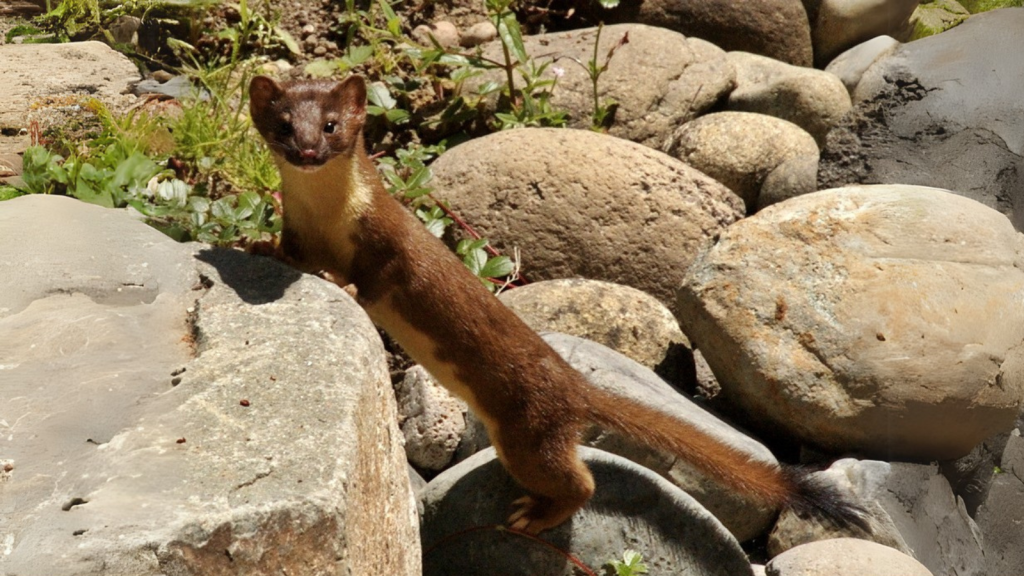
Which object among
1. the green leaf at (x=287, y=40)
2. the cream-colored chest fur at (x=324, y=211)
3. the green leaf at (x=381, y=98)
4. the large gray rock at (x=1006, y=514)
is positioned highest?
the cream-colored chest fur at (x=324, y=211)

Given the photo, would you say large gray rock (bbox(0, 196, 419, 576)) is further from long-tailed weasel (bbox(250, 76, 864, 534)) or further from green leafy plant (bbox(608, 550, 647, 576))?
green leafy plant (bbox(608, 550, 647, 576))

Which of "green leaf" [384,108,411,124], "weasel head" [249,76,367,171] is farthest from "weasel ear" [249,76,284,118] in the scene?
"green leaf" [384,108,411,124]

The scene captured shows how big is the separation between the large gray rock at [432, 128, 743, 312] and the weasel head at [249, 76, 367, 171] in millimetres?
1758

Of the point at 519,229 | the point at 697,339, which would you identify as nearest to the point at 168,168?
the point at 519,229

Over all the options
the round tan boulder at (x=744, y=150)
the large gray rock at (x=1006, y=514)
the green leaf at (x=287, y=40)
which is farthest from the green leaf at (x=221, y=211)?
the large gray rock at (x=1006, y=514)

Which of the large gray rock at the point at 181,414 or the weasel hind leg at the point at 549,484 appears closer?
the large gray rock at the point at 181,414

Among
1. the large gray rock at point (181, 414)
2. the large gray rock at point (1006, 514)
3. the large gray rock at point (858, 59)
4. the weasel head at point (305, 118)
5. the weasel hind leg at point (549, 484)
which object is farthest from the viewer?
the large gray rock at point (858, 59)

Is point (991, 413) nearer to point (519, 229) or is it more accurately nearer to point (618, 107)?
point (519, 229)

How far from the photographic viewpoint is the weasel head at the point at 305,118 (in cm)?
352

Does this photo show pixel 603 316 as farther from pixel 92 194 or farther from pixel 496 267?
pixel 92 194

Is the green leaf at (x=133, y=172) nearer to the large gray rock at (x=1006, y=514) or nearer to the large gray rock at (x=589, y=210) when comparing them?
the large gray rock at (x=589, y=210)

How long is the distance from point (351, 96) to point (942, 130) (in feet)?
11.3

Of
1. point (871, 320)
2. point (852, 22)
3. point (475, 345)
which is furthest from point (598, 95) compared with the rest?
point (475, 345)

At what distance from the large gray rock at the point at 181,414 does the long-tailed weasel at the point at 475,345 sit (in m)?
0.42
